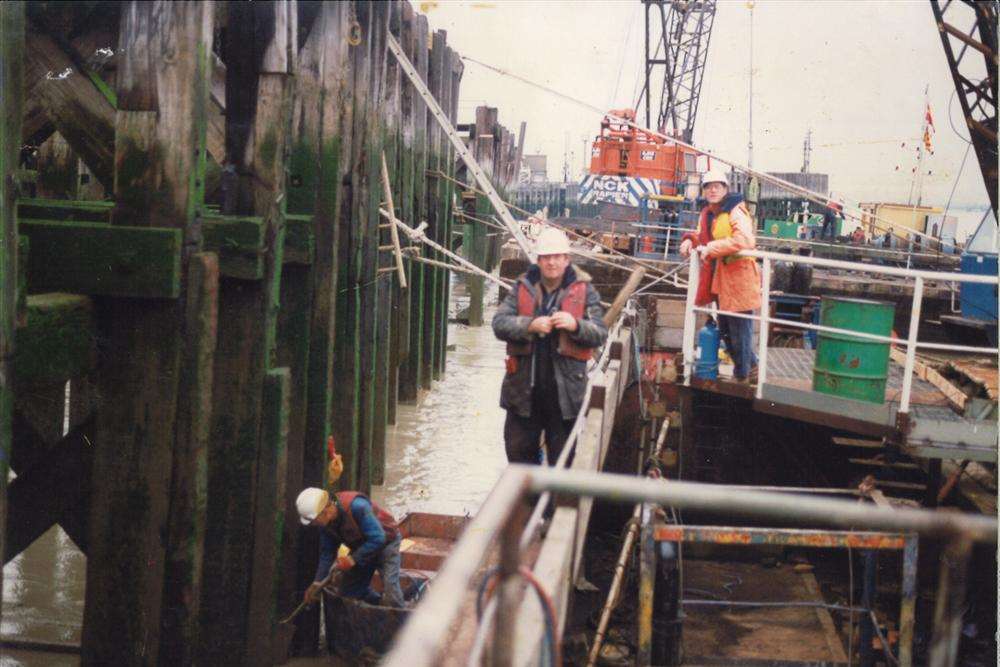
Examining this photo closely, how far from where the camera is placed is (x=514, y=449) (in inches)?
270

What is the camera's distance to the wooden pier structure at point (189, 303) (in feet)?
15.3

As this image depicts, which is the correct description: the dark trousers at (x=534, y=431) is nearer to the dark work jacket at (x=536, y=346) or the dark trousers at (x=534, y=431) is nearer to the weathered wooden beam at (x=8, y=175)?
the dark work jacket at (x=536, y=346)

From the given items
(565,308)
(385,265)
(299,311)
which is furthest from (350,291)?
(385,265)

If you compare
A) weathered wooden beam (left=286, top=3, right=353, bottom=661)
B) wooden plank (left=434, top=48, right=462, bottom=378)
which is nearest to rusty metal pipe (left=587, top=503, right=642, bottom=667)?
A: weathered wooden beam (left=286, top=3, right=353, bottom=661)

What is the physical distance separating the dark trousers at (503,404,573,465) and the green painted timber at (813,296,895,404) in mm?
2437

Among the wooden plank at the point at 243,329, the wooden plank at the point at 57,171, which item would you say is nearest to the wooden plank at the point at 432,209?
the wooden plank at the point at 57,171

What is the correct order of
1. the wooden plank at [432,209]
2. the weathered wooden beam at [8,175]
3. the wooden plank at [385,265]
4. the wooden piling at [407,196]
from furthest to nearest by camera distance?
the wooden plank at [432,209]
the wooden piling at [407,196]
the wooden plank at [385,265]
the weathered wooden beam at [8,175]

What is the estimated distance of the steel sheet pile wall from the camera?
4680mm

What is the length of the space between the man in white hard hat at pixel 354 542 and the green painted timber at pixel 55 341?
7.35ft

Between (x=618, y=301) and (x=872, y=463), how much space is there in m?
2.60

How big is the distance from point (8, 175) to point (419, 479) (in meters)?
7.95

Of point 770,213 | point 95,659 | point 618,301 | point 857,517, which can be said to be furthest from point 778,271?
point 770,213

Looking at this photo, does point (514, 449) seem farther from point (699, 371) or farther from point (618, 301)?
point (699, 371)

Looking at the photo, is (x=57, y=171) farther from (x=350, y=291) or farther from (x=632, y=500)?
(x=632, y=500)
